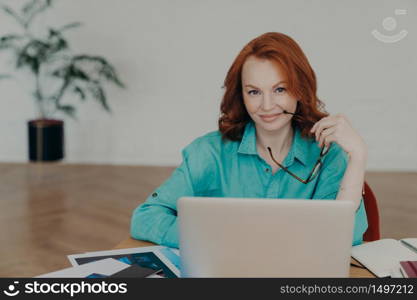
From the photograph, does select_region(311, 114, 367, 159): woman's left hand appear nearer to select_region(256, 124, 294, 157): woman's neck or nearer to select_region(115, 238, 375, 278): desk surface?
select_region(256, 124, 294, 157): woman's neck

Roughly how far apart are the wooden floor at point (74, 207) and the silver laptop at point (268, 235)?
6.86 feet

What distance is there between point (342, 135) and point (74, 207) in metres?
2.99

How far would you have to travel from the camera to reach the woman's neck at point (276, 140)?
5.90 ft

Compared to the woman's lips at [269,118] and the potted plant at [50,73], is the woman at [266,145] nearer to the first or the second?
the woman's lips at [269,118]

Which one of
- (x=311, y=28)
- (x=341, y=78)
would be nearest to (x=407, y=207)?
(x=341, y=78)

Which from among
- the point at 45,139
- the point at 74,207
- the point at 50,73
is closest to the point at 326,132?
the point at 74,207

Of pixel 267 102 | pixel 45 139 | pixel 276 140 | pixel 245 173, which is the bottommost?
pixel 45 139

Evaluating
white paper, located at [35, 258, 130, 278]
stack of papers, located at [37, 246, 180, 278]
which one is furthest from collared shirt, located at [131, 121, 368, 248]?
white paper, located at [35, 258, 130, 278]

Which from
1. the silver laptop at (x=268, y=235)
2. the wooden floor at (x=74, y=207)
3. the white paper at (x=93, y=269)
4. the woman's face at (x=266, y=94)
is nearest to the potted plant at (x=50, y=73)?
the wooden floor at (x=74, y=207)

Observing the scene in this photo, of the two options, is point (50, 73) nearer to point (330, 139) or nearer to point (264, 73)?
point (264, 73)

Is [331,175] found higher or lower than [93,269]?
higher

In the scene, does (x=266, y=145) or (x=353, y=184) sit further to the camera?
(x=266, y=145)

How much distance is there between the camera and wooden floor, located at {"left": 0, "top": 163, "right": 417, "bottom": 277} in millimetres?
3232

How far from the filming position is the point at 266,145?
1.81 meters
